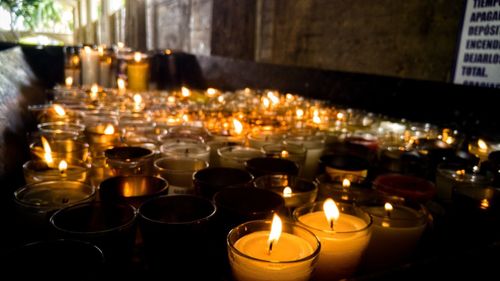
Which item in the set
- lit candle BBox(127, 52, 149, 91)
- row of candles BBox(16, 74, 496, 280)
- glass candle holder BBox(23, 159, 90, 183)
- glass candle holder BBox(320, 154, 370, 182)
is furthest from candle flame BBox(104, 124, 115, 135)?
lit candle BBox(127, 52, 149, 91)

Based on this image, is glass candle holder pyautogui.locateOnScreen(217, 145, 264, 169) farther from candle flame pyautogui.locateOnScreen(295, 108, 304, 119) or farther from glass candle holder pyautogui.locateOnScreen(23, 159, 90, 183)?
candle flame pyautogui.locateOnScreen(295, 108, 304, 119)

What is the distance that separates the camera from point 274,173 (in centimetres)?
178

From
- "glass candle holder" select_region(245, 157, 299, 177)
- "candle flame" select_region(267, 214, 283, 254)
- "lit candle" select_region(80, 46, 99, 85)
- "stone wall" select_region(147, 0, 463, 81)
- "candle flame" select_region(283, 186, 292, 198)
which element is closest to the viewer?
"candle flame" select_region(267, 214, 283, 254)

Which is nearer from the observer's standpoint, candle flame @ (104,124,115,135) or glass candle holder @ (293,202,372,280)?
glass candle holder @ (293,202,372,280)

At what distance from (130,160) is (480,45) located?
3273 millimetres

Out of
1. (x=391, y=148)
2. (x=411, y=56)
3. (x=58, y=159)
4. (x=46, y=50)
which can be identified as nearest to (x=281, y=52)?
(x=411, y=56)

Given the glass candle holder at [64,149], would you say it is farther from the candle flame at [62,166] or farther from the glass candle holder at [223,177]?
the glass candle holder at [223,177]

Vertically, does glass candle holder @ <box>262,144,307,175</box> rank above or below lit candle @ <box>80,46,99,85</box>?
below

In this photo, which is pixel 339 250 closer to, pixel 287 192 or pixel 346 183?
pixel 287 192

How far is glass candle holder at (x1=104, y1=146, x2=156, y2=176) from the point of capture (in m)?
1.83

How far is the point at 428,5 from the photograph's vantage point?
406 centimetres

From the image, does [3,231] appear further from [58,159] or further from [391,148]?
[391,148]

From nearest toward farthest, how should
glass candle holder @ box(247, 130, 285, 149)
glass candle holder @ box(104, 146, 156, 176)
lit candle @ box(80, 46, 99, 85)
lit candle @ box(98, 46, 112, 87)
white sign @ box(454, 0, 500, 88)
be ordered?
glass candle holder @ box(104, 146, 156, 176) < glass candle holder @ box(247, 130, 285, 149) < white sign @ box(454, 0, 500, 88) < lit candle @ box(80, 46, 99, 85) < lit candle @ box(98, 46, 112, 87)

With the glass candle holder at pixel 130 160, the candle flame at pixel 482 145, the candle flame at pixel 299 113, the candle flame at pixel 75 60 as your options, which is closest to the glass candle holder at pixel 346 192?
the glass candle holder at pixel 130 160
